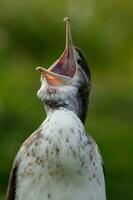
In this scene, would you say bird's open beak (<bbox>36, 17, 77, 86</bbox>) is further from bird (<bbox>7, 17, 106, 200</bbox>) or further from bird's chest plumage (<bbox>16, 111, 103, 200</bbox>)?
bird's chest plumage (<bbox>16, 111, 103, 200</bbox>)

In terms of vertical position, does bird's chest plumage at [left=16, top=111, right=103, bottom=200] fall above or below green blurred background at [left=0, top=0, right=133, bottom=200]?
below

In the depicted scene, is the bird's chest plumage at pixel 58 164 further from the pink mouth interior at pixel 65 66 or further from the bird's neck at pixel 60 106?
the pink mouth interior at pixel 65 66

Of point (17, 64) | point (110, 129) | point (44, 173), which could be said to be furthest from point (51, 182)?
point (17, 64)

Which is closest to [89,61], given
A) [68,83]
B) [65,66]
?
[65,66]

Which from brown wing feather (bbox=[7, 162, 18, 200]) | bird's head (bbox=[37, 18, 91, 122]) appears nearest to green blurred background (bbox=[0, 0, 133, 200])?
bird's head (bbox=[37, 18, 91, 122])

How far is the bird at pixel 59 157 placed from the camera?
7.61m

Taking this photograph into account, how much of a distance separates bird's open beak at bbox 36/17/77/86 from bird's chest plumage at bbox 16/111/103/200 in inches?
8.0

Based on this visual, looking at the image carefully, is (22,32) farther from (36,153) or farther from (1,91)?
(36,153)

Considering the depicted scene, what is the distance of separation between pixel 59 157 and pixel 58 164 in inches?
1.3

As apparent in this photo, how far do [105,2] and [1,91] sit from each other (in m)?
2.40

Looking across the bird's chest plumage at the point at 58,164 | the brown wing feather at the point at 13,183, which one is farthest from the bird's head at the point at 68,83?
the brown wing feather at the point at 13,183

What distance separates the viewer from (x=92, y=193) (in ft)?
25.3

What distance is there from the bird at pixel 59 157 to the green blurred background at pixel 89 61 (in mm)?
4166

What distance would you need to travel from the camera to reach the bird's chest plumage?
300 inches
